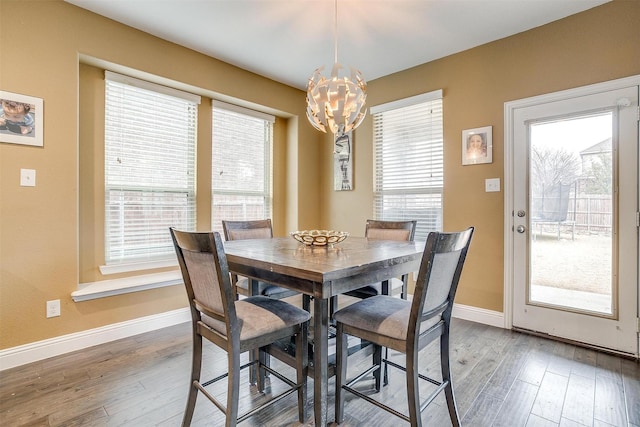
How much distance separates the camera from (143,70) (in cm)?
277

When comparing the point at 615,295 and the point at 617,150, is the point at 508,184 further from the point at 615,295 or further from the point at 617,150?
the point at 615,295

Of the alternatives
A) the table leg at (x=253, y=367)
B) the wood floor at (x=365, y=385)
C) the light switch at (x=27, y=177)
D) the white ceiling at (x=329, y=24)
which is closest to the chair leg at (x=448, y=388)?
the wood floor at (x=365, y=385)

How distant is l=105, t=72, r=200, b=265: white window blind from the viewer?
2781 millimetres

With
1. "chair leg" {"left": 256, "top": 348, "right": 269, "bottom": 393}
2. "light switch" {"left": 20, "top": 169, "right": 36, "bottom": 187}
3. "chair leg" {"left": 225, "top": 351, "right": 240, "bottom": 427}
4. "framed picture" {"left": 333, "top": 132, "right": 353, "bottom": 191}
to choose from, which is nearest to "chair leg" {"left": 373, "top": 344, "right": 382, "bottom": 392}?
"chair leg" {"left": 256, "top": 348, "right": 269, "bottom": 393}

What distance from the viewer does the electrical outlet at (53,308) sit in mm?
2322

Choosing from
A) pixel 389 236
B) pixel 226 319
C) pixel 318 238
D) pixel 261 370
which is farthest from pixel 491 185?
pixel 226 319

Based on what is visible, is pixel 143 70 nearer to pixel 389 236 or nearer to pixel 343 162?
pixel 343 162

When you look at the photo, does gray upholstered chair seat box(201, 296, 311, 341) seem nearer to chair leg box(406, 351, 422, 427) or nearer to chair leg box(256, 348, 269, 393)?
chair leg box(256, 348, 269, 393)

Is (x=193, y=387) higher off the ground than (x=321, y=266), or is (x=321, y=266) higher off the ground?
(x=321, y=266)

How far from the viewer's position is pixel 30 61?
223cm

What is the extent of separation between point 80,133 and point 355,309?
2.69 metres

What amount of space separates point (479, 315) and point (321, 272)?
2519 millimetres

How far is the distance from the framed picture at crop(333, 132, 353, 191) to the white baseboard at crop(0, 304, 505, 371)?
6.45 feet

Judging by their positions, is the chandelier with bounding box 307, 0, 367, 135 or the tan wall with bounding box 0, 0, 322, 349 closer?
the chandelier with bounding box 307, 0, 367, 135
